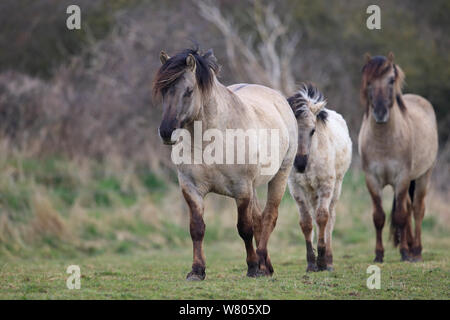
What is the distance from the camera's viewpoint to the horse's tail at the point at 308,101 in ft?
27.3

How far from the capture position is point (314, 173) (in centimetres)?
824

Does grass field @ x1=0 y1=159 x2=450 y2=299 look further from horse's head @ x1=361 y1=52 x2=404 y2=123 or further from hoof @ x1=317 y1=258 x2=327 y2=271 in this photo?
horse's head @ x1=361 y1=52 x2=404 y2=123

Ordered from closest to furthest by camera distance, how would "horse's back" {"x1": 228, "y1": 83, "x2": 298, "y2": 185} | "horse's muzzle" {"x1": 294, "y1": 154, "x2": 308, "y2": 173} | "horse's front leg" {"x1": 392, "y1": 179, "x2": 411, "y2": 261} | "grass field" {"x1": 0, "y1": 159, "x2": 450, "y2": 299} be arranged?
"grass field" {"x1": 0, "y1": 159, "x2": 450, "y2": 299}
"horse's back" {"x1": 228, "y1": 83, "x2": 298, "y2": 185}
"horse's muzzle" {"x1": 294, "y1": 154, "x2": 308, "y2": 173}
"horse's front leg" {"x1": 392, "y1": 179, "x2": 411, "y2": 261}

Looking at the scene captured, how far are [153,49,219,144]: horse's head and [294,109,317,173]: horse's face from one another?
5.93 feet

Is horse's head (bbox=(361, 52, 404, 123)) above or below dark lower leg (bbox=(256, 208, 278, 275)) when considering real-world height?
above

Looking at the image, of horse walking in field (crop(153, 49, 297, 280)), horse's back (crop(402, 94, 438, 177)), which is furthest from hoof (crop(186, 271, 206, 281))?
horse's back (crop(402, 94, 438, 177))

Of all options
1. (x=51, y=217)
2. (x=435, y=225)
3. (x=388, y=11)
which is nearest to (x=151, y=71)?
(x=51, y=217)

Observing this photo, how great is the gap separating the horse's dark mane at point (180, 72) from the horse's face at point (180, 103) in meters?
0.05

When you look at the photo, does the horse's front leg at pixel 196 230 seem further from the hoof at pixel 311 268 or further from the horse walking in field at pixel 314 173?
the hoof at pixel 311 268

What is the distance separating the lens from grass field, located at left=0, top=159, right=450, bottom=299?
615 cm

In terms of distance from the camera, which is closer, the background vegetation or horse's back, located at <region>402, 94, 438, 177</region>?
the background vegetation

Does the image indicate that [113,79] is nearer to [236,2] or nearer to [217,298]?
[236,2]

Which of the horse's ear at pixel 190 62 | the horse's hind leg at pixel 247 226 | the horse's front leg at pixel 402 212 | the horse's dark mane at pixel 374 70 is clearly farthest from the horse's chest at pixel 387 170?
the horse's ear at pixel 190 62

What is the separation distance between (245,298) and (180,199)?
8.28 m
